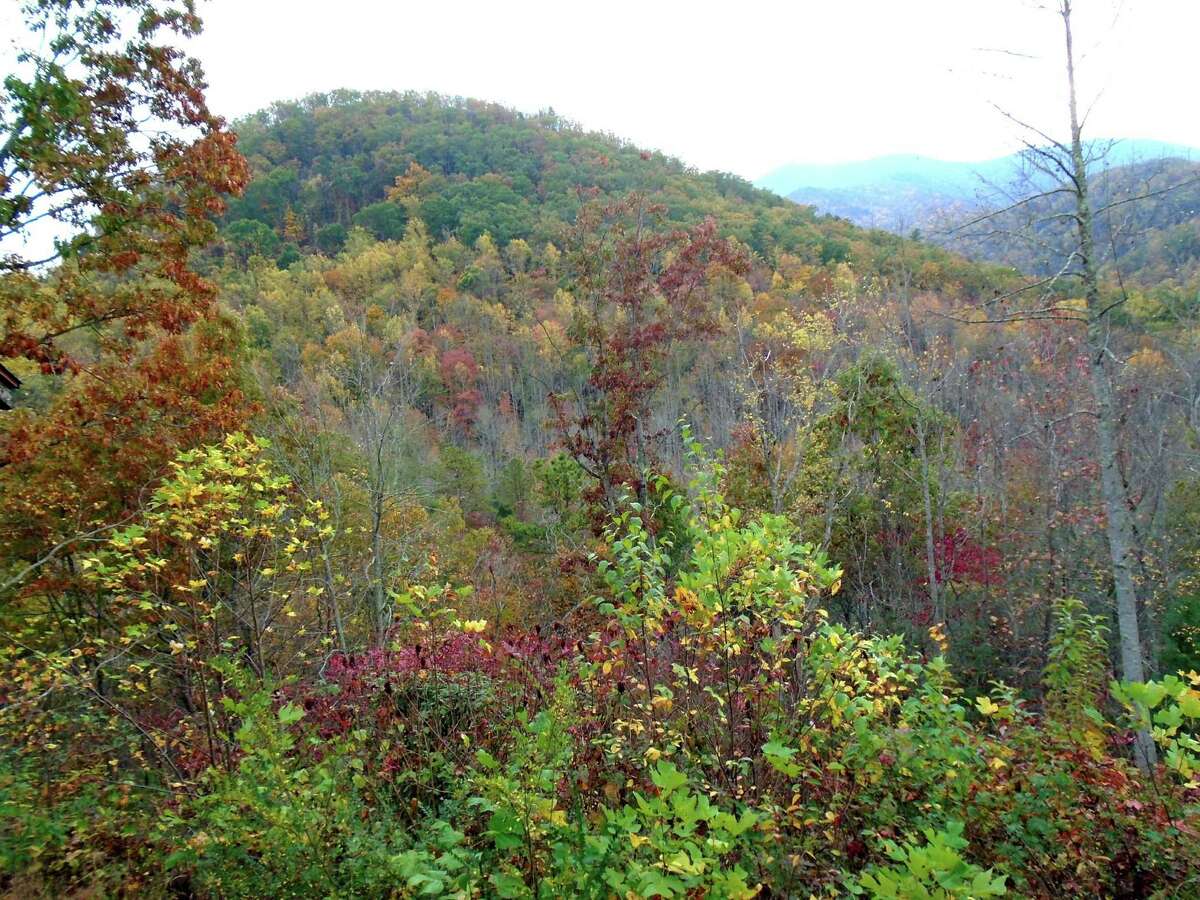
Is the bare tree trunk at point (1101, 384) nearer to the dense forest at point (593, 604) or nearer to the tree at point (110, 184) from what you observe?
the dense forest at point (593, 604)

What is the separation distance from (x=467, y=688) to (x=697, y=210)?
47007 mm

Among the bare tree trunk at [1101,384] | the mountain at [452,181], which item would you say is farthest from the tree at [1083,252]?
the mountain at [452,181]

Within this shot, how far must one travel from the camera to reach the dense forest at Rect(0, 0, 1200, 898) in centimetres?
240

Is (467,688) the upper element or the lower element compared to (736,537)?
lower

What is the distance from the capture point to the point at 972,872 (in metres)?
1.65

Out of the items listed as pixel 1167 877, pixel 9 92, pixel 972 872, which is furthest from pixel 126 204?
pixel 1167 877

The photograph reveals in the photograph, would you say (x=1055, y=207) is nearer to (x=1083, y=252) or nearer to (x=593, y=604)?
(x=1083, y=252)

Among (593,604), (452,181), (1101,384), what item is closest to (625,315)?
(593,604)

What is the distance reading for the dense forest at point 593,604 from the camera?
2.40m

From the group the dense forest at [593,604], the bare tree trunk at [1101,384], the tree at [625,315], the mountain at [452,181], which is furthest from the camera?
the mountain at [452,181]

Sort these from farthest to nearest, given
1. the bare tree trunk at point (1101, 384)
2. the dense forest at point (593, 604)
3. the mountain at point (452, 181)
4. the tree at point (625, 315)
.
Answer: the mountain at point (452, 181) → the tree at point (625, 315) → the bare tree trunk at point (1101, 384) → the dense forest at point (593, 604)

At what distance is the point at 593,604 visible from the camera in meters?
6.27

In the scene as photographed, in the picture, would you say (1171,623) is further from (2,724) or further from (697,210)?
(697,210)

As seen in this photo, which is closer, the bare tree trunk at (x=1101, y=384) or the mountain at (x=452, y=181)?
the bare tree trunk at (x=1101, y=384)
